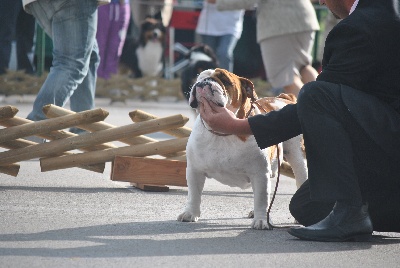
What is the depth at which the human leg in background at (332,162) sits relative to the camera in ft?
16.7

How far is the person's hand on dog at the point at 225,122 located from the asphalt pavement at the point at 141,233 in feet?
1.74

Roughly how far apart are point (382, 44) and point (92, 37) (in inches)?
142

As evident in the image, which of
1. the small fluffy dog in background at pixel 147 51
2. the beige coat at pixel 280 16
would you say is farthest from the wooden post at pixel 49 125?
the small fluffy dog in background at pixel 147 51

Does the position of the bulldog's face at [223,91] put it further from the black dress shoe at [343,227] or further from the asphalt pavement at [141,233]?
the black dress shoe at [343,227]

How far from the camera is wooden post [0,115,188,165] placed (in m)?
6.76

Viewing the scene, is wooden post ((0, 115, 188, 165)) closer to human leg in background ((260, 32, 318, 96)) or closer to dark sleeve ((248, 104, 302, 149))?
dark sleeve ((248, 104, 302, 149))

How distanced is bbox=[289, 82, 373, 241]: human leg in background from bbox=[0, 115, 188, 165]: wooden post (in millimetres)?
1868

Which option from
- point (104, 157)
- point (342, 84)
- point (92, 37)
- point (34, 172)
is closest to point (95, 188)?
point (104, 157)

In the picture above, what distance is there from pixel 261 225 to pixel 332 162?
655 mm

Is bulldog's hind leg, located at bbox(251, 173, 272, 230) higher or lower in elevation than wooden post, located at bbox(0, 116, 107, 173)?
higher

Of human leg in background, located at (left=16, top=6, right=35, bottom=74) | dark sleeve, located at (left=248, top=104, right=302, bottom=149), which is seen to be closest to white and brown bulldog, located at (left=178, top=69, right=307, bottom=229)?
dark sleeve, located at (left=248, top=104, right=302, bottom=149)

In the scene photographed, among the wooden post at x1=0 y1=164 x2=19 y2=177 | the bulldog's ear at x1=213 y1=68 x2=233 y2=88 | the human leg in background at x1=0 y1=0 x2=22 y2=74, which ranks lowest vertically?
the human leg in background at x1=0 y1=0 x2=22 y2=74

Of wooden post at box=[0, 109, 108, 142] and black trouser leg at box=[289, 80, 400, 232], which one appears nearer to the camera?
black trouser leg at box=[289, 80, 400, 232]

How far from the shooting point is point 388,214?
17.3ft
